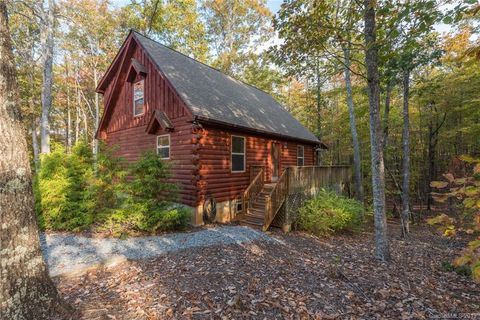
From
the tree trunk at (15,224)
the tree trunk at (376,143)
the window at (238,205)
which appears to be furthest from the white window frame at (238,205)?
the tree trunk at (15,224)

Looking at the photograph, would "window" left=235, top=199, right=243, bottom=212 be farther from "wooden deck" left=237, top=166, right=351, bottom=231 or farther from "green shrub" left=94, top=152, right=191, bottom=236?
"green shrub" left=94, top=152, right=191, bottom=236

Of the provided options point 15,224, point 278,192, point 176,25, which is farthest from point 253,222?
point 176,25

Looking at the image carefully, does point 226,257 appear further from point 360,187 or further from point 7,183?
point 360,187

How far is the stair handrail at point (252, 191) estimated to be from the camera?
958 centimetres

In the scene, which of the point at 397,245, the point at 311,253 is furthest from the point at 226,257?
the point at 397,245

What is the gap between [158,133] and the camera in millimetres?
10070

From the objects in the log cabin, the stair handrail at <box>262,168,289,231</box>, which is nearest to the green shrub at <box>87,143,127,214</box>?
the log cabin

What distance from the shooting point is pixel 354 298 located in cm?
375

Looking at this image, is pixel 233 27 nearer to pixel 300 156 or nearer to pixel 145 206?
pixel 300 156

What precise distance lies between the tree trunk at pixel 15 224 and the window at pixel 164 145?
23.0 feet

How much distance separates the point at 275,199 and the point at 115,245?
501 centimetres

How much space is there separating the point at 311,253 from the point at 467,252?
465cm

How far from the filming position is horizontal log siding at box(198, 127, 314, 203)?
8.82 metres

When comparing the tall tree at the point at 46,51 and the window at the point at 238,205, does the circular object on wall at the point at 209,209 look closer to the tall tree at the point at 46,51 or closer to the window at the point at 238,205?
the window at the point at 238,205
